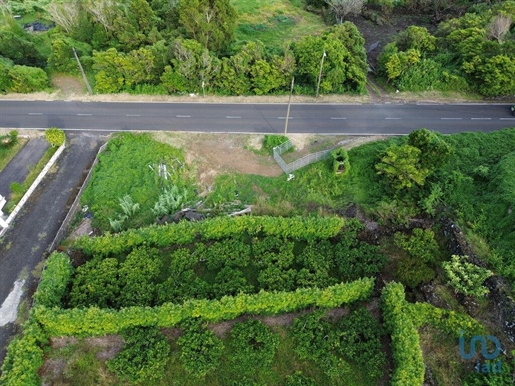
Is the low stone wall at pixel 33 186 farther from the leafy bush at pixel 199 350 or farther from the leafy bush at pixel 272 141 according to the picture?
the leafy bush at pixel 272 141

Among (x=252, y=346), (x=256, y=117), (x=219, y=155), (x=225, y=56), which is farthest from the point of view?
(x=225, y=56)

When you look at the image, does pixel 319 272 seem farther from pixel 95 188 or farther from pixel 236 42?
pixel 236 42

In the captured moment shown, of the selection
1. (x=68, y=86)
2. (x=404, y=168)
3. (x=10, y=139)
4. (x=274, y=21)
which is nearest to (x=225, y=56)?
(x=274, y=21)

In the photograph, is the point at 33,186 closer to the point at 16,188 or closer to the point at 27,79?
the point at 16,188

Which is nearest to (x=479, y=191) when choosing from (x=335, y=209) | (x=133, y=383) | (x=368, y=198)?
(x=368, y=198)

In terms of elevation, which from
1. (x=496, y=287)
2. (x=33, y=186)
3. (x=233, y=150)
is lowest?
(x=33, y=186)

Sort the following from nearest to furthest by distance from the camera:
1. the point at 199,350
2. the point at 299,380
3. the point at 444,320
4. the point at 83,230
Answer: the point at 299,380
the point at 199,350
the point at 444,320
the point at 83,230
